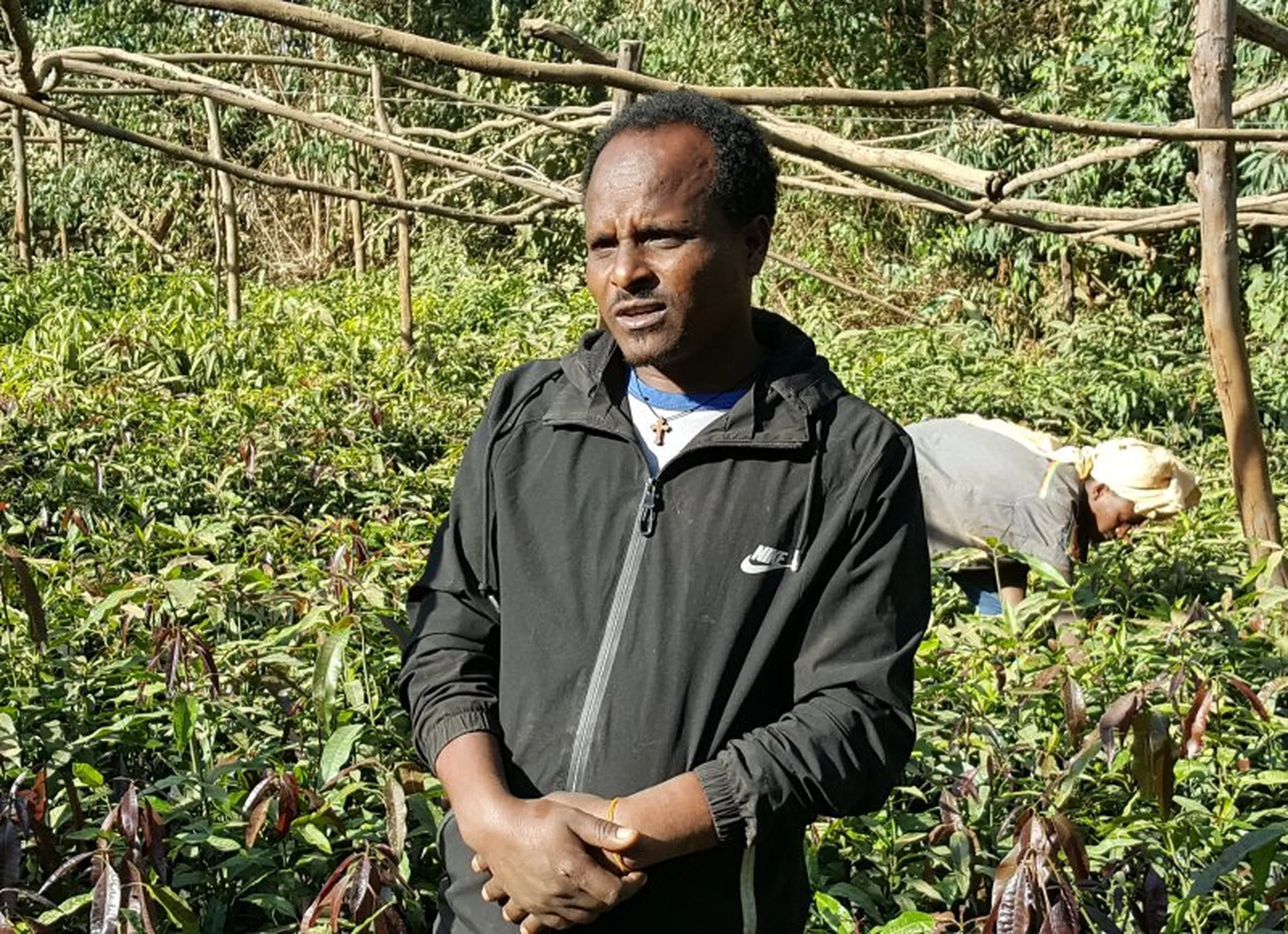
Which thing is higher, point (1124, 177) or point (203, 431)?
point (1124, 177)

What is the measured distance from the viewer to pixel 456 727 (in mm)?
1458

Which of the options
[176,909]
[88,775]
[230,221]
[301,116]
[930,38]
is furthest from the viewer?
[930,38]

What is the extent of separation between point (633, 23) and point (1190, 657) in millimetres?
10671

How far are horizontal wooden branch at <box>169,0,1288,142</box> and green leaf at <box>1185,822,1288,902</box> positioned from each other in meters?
1.19

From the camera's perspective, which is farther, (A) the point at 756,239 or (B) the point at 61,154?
(B) the point at 61,154

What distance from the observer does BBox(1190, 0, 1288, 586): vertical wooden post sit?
3.17 m

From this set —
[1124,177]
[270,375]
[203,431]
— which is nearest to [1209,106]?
[203,431]

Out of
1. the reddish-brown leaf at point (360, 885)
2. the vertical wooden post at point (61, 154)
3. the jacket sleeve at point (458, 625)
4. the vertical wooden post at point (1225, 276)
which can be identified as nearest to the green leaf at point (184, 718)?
the reddish-brown leaf at point (360, 885)

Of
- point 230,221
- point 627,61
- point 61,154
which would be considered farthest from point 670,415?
point 61,154

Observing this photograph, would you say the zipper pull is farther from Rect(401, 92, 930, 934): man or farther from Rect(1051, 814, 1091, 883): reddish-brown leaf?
Rect(1051, 814, 1091, 883): reddish-brown leaf

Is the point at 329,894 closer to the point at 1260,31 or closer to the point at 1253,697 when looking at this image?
the point at 1253,697

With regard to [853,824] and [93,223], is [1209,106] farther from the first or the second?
[93,223]

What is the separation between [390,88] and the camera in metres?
12.9

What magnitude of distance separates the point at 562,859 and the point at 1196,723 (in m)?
1.30
